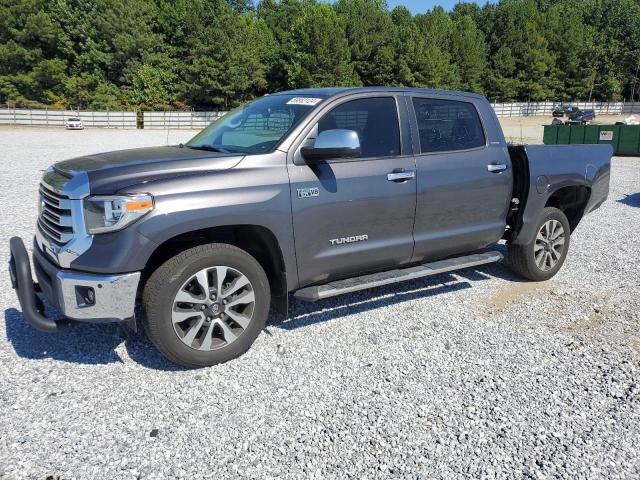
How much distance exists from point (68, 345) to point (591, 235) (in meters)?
7.21

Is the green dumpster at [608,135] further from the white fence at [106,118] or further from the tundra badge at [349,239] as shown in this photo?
the white fence at [106,118]

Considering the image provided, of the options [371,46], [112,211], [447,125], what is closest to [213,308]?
[112,211]

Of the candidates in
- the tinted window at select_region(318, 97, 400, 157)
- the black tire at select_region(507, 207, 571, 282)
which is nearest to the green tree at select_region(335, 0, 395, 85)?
the black tire at select_region(507, 207, 571, 282)

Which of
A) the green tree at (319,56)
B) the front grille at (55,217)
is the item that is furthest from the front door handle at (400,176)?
the green tree at (319,56)

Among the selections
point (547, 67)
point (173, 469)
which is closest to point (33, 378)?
point (173, 469)

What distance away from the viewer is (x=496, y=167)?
4906 millimetres

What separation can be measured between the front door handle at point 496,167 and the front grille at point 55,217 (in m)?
3.56

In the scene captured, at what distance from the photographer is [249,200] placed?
3.58 m

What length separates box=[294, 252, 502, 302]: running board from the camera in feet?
12.9

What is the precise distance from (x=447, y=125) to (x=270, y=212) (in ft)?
6.69

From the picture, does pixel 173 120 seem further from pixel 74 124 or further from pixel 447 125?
pixel 447 125

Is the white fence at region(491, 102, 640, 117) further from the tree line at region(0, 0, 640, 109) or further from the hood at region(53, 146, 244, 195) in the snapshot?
the hood at region(53, 146, 244, 195)

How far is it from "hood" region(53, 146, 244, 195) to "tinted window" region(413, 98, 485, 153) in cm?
174

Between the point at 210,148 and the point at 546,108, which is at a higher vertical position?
the point at 546,108
